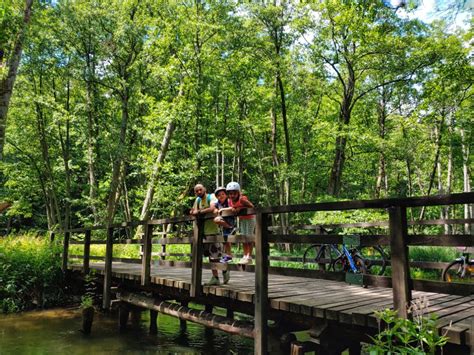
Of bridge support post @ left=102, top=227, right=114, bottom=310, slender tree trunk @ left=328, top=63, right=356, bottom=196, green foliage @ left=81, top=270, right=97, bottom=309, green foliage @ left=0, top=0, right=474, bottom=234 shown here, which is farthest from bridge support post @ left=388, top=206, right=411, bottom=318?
slender tree trunk @ left=328, top=63, right=356, bottom=196

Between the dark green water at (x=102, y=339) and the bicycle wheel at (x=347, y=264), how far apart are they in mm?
2492

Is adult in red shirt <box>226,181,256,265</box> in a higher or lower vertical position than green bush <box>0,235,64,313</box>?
higher

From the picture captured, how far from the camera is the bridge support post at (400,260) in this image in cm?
360

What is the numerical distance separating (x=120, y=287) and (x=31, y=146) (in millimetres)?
18910

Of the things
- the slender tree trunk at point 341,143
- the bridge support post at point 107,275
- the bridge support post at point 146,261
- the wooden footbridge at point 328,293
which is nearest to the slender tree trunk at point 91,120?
the bridge support post at point 107,275

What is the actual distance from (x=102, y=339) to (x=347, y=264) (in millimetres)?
5525

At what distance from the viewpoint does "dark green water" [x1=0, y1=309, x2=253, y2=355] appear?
770 centimetres

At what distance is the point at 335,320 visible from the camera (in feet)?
14.9

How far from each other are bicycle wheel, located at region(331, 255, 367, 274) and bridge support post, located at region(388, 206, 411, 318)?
431 cm

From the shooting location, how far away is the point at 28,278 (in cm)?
1156

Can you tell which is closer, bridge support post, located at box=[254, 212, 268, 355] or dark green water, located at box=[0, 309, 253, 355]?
bridge support post, located at box=[254, 212, 268, 355]

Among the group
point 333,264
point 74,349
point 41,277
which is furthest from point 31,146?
point 333,264

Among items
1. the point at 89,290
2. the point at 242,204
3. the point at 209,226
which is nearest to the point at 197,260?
the point at 209,226

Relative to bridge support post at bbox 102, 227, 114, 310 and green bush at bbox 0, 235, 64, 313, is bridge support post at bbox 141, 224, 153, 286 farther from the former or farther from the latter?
green bush at bbox 0, 235, 64, 313
